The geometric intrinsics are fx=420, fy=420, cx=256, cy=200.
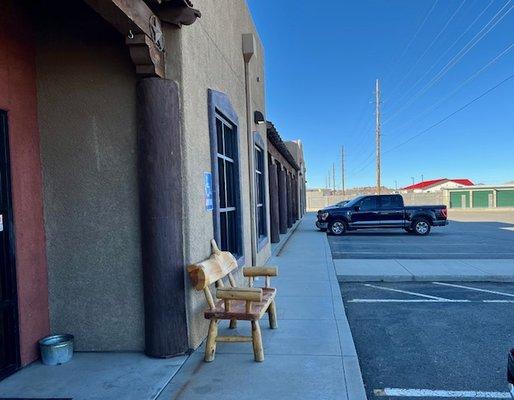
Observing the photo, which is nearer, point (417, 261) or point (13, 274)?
point (13, 274)

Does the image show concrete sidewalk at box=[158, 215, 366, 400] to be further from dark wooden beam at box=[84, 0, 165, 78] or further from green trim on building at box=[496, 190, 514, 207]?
green trim on building at box=[496, 190, 514, 207]

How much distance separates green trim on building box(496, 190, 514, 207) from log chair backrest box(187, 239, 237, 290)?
170ft

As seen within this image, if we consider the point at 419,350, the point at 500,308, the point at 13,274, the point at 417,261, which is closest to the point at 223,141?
the point at 13,274

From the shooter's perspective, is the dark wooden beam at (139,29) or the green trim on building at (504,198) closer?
the dark wooden beam at (139,29)

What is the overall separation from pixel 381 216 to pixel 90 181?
16060mm

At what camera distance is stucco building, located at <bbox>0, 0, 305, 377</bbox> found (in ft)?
13.2

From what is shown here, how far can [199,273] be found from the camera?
161 inches

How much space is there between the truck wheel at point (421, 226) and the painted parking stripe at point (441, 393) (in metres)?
15.5

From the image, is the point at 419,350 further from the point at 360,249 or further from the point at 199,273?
the point at 360,249

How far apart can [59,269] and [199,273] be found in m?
1.48

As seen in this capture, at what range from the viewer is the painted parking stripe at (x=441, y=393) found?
3.53m

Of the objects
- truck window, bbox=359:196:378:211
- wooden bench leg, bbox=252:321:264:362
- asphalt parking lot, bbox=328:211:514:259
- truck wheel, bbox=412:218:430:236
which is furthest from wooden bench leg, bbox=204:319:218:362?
truck wheel, bbox=412:218:430:236

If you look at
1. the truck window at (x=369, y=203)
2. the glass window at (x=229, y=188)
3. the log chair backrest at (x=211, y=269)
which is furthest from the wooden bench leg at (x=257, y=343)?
the truck window at (x=369, y=203)

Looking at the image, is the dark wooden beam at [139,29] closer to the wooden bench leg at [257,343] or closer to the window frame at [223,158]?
the window frame at [223,158]
